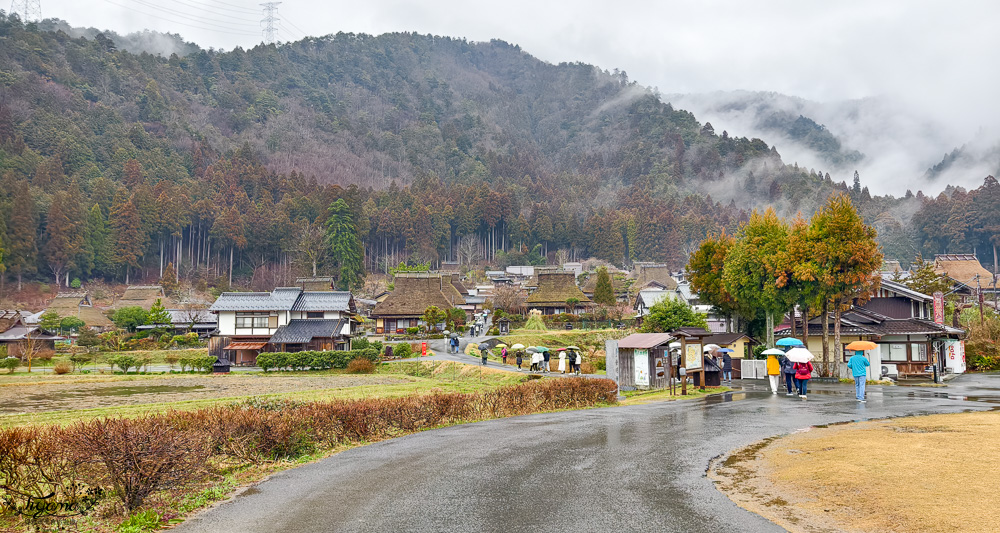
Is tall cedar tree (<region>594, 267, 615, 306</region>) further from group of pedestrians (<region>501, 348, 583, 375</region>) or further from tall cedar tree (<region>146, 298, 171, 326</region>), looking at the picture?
tall cedar tree (<region>146, 298, 171, 326</region>)

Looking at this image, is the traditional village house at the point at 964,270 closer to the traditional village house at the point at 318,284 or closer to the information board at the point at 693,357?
the information board at the point at 693,357

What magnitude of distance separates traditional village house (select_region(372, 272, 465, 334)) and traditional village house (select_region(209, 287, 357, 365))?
946 cm

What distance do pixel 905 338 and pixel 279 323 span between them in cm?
4092

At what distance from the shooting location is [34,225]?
238ft

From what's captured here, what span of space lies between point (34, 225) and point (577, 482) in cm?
8443

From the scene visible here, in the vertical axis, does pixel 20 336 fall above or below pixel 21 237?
below

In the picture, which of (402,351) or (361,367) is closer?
(361,367)

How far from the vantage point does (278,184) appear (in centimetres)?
10588

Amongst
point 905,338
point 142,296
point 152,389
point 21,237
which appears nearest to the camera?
point 152,389

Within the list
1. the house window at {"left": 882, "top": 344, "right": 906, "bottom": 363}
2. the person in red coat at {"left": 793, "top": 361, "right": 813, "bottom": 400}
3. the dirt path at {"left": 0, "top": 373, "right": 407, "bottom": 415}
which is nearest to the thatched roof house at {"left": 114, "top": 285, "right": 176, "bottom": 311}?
the dirt path at {"left": 0, "top": 373, "right": 407, "bottom": 415}

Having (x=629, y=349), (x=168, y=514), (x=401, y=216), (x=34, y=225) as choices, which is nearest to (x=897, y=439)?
(x=168, y=514)

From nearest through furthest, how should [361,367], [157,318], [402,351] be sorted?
[361,367], [402,351], [157,318]

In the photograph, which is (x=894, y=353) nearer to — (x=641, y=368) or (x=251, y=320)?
(x=641, y=368)

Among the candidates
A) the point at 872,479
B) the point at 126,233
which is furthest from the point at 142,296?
the point at 872,479
